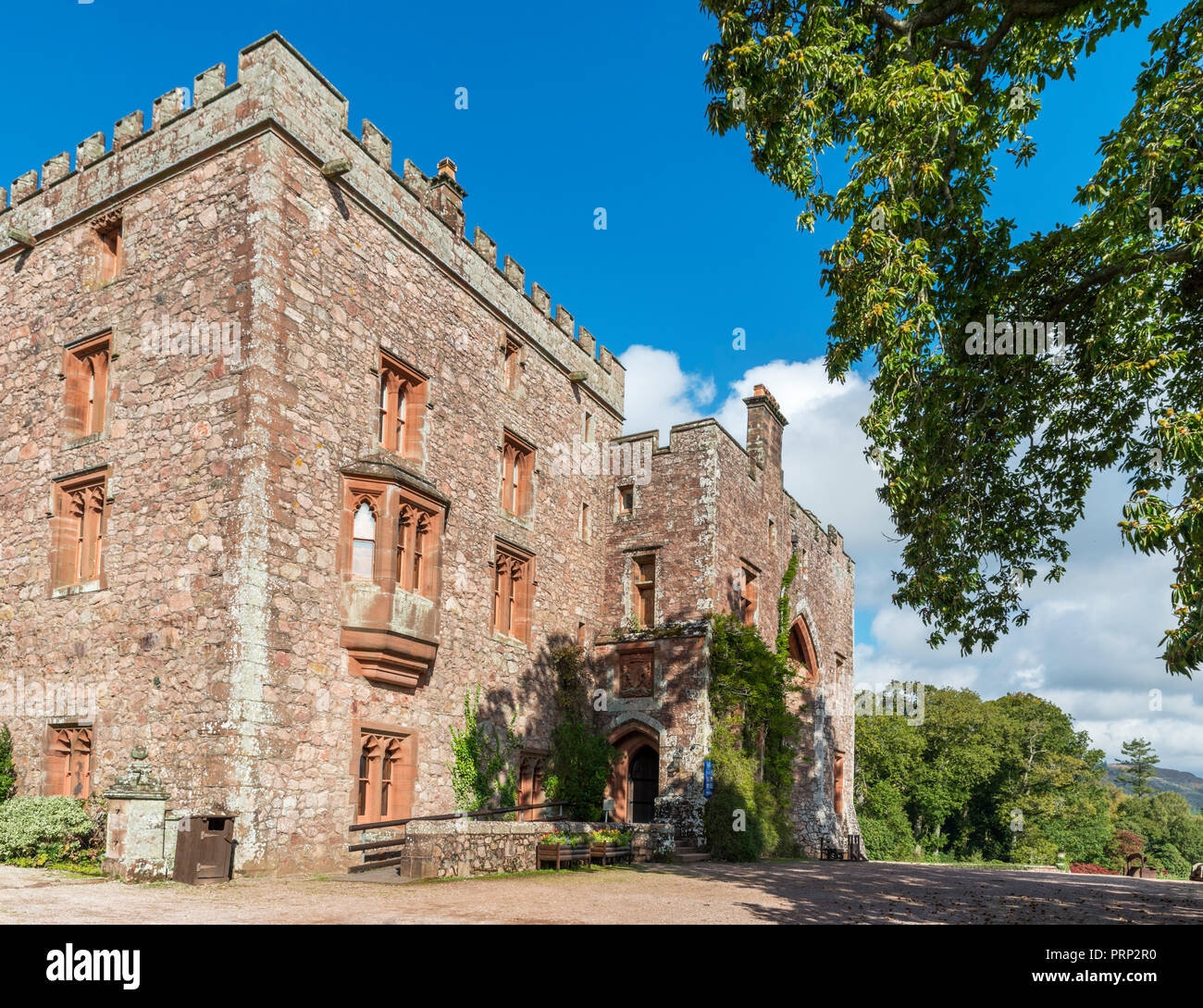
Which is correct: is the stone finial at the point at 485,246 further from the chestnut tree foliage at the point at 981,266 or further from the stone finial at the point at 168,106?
the chestnut tree foliage at the point at 981,266

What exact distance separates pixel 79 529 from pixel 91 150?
6358mm

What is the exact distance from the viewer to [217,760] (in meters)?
12.2

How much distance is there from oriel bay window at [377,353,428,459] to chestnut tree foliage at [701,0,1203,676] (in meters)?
8.21

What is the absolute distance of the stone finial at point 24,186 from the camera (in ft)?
56.6

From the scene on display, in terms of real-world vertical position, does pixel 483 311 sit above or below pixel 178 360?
above

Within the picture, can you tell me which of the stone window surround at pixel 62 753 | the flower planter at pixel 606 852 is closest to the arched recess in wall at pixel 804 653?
the flower planter at pixel 606 852

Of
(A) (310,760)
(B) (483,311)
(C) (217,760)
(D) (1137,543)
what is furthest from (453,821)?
(B) (483,311)

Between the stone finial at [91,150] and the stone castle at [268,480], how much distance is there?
5cm

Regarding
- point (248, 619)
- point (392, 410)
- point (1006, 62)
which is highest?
point (1006, 62)

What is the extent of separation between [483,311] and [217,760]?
10.2 m

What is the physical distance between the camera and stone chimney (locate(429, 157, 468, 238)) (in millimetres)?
18203

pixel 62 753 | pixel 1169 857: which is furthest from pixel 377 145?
pixel 1169 857
